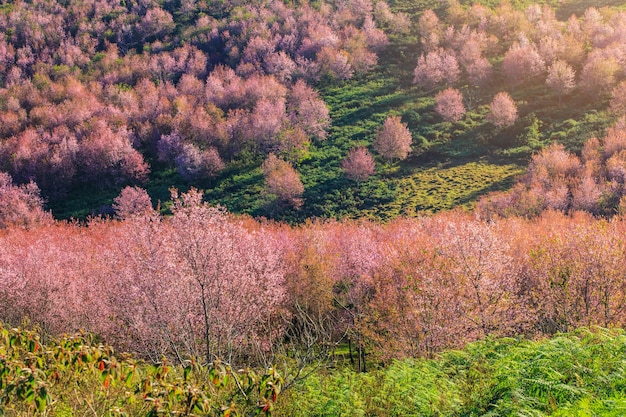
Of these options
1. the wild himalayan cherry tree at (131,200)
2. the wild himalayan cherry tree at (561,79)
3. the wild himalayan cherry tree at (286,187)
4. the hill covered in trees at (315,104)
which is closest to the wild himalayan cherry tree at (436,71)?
the hill covered in trees at (315,104)

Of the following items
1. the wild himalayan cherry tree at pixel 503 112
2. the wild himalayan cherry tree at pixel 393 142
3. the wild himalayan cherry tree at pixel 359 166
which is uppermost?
the wild himalayan cherry tree at pixel 503 112

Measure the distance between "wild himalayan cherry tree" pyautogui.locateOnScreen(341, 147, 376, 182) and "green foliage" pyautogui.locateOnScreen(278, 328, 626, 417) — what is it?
220 ft

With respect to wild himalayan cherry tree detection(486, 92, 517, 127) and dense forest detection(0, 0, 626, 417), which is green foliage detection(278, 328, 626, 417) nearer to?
dense forest detection(0, 0, 626, 417)

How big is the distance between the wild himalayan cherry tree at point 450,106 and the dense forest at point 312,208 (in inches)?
19.1

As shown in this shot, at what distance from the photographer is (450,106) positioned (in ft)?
309

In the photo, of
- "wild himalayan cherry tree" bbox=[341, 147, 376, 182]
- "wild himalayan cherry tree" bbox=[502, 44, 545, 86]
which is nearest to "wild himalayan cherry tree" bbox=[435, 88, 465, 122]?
"wild himalayan cherry tree" bbox=[502, 44, 545, 86]

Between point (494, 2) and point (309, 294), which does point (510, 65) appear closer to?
point (494, 2)

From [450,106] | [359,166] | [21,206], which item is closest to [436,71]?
[450,106]

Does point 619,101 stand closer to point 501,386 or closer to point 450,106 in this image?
point 450,106

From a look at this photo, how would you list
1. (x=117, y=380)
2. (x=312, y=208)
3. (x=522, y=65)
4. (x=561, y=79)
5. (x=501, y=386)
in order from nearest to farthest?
(x=117, y=380) → (x=501, y=386) → (x=312, y=208) → (x=561, y=79) → (x=522, y=65)

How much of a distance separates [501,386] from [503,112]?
85855 mm

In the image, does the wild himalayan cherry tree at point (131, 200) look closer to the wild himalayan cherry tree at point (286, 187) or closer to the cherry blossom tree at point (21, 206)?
the cherry blossom tree at point (21, 206)

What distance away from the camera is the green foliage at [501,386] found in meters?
10.3

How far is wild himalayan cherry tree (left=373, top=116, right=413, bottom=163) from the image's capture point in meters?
86.4
